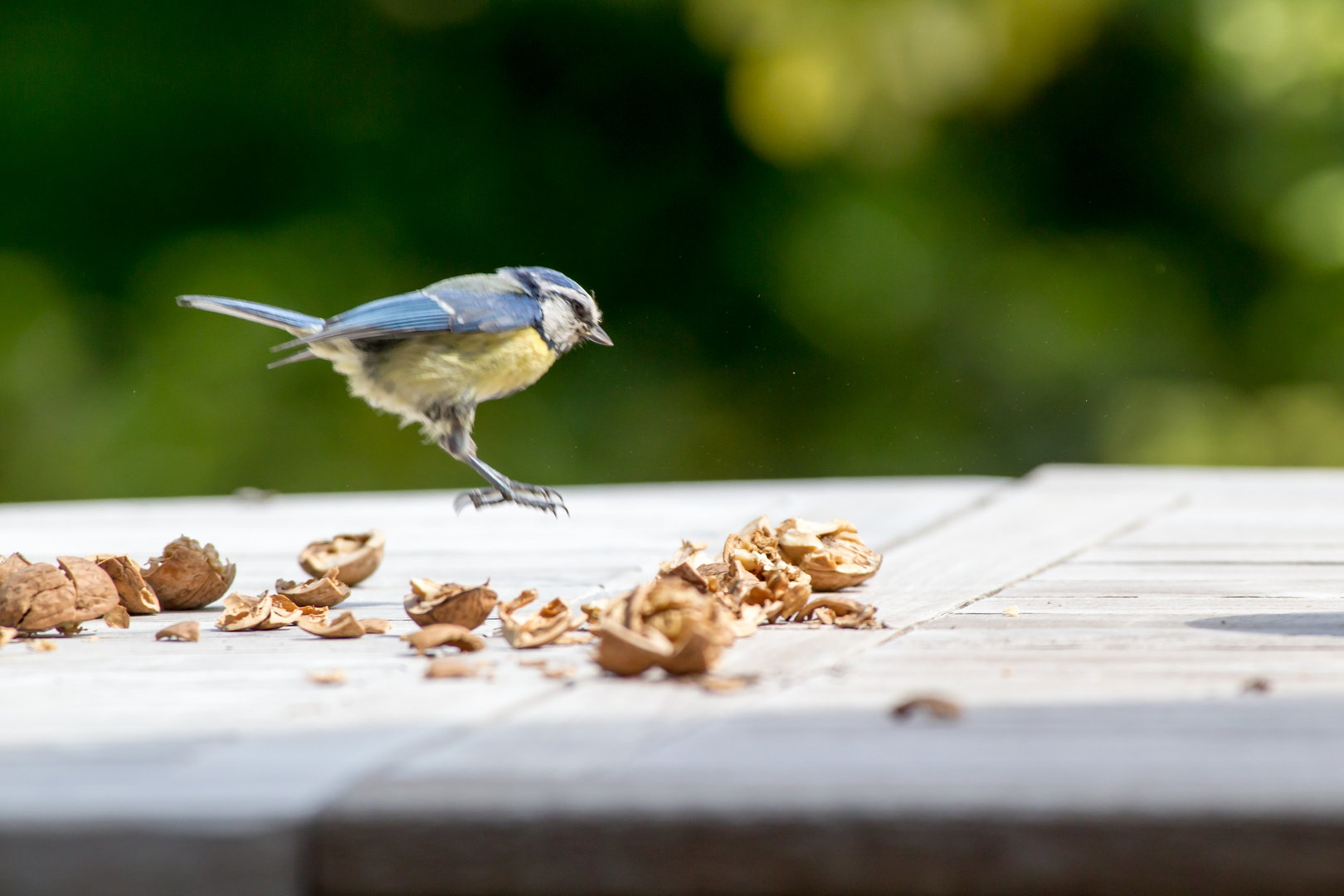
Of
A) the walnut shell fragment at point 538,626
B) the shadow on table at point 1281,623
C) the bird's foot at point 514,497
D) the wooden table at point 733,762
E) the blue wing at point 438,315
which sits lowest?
the wooden table at point 733,762

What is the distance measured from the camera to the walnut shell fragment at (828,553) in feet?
Result: 5.72

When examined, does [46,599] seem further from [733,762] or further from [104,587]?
[733,762]

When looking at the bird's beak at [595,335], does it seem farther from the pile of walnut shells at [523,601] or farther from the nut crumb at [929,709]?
the nut crumb at [929,709]

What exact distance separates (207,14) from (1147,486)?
14.5ft

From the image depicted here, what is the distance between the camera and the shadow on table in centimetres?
140

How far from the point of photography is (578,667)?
1262mm

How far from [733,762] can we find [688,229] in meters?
4.94

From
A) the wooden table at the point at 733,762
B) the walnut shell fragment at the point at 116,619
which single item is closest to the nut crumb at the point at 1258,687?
the wooden table at the point at 733,762

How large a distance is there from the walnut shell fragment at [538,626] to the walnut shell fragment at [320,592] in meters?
0.28

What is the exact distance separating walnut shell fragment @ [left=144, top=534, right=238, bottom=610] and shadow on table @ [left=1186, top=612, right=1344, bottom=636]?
1.12m

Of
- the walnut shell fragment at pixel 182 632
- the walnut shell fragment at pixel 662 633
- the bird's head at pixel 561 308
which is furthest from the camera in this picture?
the bird's head at pixel 561 308

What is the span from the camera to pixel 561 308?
235 cm

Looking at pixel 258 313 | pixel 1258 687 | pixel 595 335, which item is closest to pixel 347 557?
pixel 258 313

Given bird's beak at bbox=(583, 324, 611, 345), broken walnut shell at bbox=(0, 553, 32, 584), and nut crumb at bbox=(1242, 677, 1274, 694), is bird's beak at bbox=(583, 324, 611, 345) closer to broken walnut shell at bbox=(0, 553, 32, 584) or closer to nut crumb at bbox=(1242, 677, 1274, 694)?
broken walnut shell at bbox=(0, 553, 32, 584)
